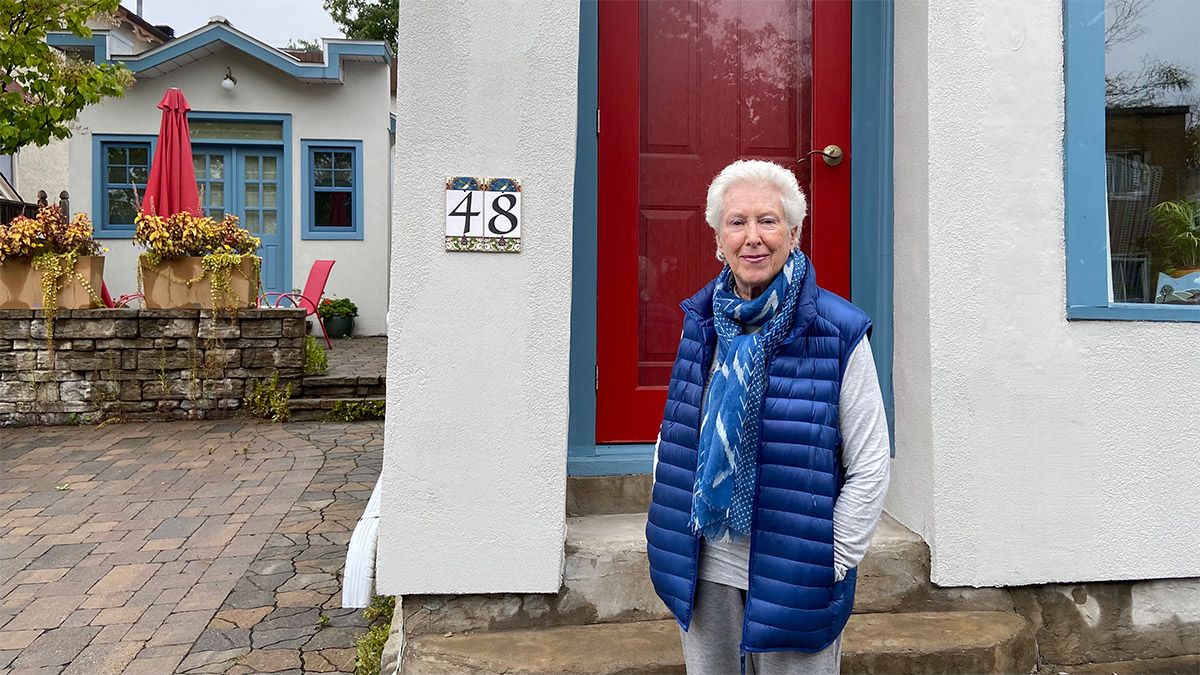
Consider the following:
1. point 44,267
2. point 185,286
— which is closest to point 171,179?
point 185,286

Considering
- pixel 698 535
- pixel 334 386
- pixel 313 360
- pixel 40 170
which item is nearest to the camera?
pixel 698 535

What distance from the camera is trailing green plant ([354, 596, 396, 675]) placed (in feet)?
9.35

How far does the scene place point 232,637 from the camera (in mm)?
3131

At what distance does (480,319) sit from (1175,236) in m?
2.63

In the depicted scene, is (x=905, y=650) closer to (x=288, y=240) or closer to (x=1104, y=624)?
(x=1104, y=624)

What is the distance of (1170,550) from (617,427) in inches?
79.0

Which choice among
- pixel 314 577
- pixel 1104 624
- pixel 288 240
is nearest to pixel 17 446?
pixel 314 577

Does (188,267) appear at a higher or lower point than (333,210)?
lower

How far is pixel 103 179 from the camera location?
10922 millimetres

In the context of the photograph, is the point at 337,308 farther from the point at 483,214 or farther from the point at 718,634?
the point at 718,634

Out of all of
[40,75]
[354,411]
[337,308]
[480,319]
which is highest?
[40,75]

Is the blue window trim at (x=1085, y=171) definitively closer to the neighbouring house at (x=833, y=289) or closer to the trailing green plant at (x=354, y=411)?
the neighbouring house at (x=833, y=289)

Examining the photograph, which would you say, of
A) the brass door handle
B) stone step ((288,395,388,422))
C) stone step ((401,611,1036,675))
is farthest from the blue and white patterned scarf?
stone step ((288,395,388,422))

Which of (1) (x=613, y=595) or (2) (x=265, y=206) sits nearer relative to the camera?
(1) (x=613, y=595)
